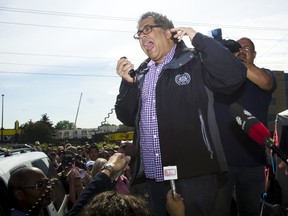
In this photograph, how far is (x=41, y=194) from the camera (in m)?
3.21

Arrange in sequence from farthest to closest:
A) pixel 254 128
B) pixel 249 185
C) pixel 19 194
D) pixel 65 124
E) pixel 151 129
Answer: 1. pixel 65 124
2. pixel 249 185
3. pixel 19 194
4. pixel 151 129
5. pixel 254 128

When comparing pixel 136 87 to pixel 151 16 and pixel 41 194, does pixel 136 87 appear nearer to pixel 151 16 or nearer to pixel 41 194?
pixel 151 16

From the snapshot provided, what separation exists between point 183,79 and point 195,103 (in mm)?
197

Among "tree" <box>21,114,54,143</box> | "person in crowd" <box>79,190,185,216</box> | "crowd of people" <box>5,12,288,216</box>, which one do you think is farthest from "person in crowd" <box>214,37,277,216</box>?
"tree" <box>21,114,54,143</box>

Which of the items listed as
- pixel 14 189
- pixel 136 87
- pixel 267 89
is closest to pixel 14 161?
pixel 14 189

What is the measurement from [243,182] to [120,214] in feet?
8.98

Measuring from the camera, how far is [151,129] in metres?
2.83

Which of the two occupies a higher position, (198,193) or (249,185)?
(198,193)

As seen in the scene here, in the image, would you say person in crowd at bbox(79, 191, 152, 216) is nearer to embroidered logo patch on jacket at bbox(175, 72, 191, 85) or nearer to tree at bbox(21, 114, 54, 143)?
embroidered logo patch on jacket at bbox(175, 72, 191, 85)

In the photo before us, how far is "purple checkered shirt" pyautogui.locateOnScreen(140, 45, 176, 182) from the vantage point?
2799 millimetres

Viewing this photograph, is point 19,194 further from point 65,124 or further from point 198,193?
point 65,124

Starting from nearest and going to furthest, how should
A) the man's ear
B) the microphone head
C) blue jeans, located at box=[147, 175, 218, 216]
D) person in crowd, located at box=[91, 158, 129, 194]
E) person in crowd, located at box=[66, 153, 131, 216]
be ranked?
the microphone head, person in crowd, located at box=[66, 153, 131, 216], blue jeans, located at box=[147, 175, 218, 216], the man's ear, person in crowd, located at box=[91, 158, 129, 194]

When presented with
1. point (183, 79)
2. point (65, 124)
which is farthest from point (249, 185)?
point (65, 124)

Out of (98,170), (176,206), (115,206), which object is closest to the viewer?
(115,206)
